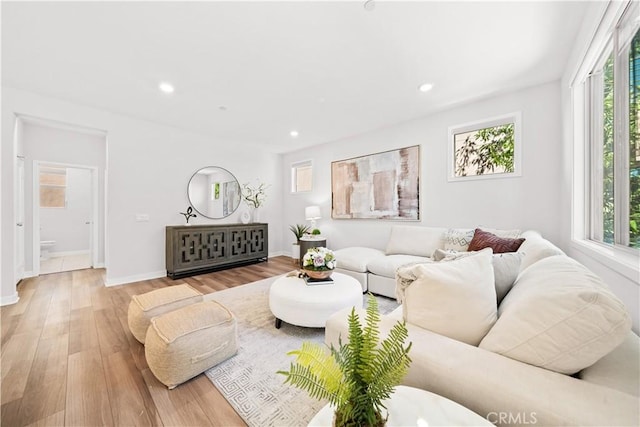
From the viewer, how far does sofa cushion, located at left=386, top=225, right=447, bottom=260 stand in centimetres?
320

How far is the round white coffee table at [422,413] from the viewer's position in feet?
2.12

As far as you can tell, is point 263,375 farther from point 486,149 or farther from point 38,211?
point 38,211

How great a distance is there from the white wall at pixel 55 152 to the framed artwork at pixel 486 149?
6.01m

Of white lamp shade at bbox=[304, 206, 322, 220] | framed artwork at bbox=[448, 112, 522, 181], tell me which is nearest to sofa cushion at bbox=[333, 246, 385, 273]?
white lamp shade at bbox=[304, 206, 322, 220]

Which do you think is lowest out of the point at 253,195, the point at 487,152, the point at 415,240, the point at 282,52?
the point at 415,240

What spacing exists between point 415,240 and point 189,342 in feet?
9.64

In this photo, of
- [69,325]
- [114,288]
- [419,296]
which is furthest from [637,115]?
[114,288]

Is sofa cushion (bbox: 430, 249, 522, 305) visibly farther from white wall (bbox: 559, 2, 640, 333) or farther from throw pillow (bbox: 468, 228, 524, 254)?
throw pillow (bbox: 468, 228, 524, 254)

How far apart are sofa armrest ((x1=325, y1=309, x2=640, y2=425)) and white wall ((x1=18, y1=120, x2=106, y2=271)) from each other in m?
5.62

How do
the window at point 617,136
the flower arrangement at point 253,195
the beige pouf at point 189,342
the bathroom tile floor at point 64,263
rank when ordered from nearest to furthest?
the window at point 617,136 → the beige pouf at point 189,342 → the bathroom tile floor at point 64,263 → the flower arrangement at point 253,195

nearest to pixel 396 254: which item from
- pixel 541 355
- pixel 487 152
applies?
pixel 487 152

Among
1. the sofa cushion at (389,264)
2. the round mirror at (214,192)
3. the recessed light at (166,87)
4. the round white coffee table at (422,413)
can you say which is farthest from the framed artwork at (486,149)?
the round mirror at (214,192)

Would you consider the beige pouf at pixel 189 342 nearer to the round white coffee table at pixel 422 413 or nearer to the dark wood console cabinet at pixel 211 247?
the round white coffee table at pixel 422 413

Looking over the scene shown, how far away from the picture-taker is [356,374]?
619mm
